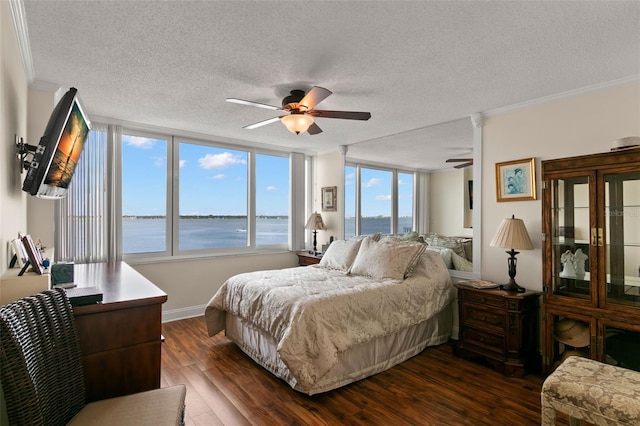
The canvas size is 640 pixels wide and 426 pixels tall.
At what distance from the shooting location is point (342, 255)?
411 cm

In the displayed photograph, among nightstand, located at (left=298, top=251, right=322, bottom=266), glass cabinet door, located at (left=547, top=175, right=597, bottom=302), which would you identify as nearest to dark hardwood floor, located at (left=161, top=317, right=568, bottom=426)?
glass cabinet door, located at (left=547, top=175, right=597, bottom=302)

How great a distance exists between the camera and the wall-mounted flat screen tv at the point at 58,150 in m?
1.75

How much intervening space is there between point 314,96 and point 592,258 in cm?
250

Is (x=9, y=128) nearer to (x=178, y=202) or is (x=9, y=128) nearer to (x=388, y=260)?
(x=178, y=202)

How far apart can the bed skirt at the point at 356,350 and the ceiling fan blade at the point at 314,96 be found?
2.02m

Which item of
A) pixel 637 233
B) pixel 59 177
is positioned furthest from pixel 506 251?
pixel 59 177

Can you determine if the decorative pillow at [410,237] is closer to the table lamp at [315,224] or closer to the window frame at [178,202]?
the table lamp at [315,224]

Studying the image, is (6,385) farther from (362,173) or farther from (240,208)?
(362,173)

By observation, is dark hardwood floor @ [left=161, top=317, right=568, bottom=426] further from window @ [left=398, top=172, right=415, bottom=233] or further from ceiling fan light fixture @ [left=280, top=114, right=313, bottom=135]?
ceiling fan light fixture @ [left=280, top=114, right=313, bottom=135]

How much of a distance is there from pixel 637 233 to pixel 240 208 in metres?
4.52

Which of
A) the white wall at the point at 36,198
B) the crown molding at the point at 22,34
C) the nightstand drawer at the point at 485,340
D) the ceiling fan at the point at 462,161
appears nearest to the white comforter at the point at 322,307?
the nightstand drawer at the point at 485,340

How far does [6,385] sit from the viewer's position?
42.4 inches

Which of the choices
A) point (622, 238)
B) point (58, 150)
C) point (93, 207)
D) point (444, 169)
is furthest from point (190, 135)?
point (622, 238)

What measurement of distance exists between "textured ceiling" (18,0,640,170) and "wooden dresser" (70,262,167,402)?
1601 mm
